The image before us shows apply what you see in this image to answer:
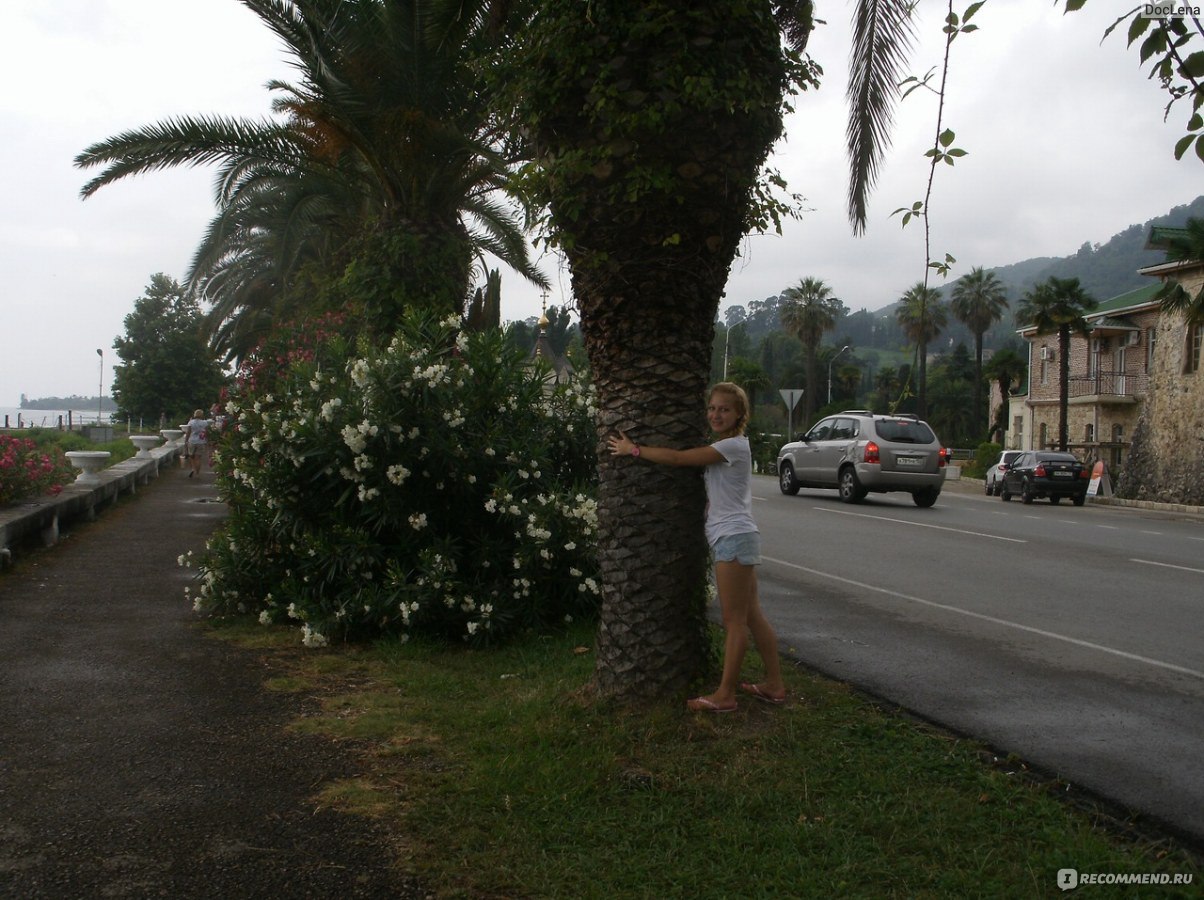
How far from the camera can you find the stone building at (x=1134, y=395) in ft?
107

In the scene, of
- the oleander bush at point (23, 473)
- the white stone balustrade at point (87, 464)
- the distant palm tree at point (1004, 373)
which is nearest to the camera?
the oleander bush at point (23, 473)

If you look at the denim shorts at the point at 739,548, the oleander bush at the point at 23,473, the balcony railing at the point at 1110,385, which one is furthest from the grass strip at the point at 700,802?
the balcony railing at the point at 1110,385

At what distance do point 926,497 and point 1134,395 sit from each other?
93.9ft

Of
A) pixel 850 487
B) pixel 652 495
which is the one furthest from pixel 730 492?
pixel 850 487

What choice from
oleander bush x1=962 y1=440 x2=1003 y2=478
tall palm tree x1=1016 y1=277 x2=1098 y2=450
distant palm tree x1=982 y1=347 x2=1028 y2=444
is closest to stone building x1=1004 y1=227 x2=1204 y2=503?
tall palm tree x1=1016 y1=277 x2=1098 y2=450

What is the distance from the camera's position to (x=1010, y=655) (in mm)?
7090

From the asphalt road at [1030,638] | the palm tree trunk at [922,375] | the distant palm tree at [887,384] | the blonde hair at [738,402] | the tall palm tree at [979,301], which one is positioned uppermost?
the tall palm tree at [979,301]

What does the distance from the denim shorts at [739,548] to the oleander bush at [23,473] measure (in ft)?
28.4

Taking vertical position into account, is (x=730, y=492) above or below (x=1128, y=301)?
below

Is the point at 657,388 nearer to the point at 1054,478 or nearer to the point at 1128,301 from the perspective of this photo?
the point at 1054,478

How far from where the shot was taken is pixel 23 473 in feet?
36.9

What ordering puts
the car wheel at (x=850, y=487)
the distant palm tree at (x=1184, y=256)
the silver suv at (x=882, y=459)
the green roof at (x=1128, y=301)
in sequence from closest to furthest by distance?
the silver suv at (x=882, y=459), the car wheel at (x=850, y=487), the distant palm tree at (x=1184, y=256), the green roof at (x=1128, y=301)

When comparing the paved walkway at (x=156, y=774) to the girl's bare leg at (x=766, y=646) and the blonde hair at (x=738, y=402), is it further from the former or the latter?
the blonde hair at (x=738, y=402)

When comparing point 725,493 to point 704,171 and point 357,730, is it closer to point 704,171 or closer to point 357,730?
point 704,171
